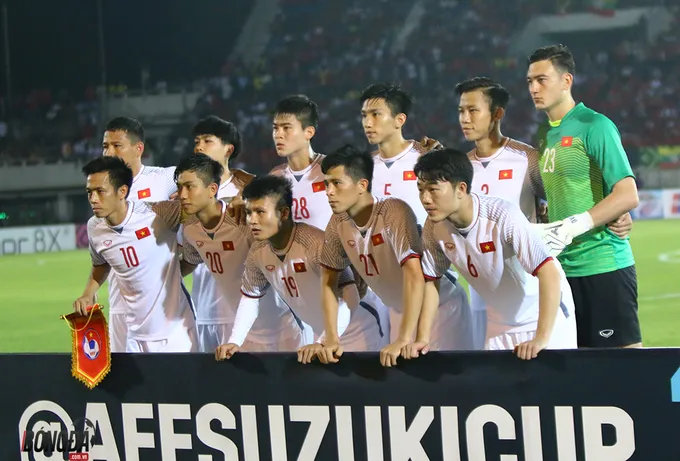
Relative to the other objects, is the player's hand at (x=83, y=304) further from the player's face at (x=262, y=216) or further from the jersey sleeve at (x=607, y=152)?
the jersey sleeve at (x=607, y=152)

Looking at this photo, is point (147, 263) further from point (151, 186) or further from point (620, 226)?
→ point (620, 226)

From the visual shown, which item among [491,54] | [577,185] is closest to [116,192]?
[577,185]

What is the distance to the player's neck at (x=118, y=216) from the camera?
5.23 meters

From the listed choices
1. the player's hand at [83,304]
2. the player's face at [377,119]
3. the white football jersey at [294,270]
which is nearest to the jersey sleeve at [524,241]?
the white football jersey at [294,270]

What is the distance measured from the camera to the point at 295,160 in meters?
5.53

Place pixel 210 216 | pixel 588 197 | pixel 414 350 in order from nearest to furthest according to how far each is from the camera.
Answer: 1. pixel 414 350
2. pixel 588 197
3. pixel 210 216

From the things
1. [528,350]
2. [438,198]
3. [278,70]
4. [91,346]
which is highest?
[278,70]

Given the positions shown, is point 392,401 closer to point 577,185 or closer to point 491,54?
point 577,185

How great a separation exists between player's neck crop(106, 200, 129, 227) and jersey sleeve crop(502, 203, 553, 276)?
219 cm

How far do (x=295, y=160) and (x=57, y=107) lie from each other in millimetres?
24848

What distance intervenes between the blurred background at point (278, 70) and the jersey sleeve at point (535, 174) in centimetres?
1987

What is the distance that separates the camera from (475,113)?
492cm

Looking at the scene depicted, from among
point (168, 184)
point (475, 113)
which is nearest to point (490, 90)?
point (475, 113)

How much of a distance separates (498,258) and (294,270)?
3.69 feet
